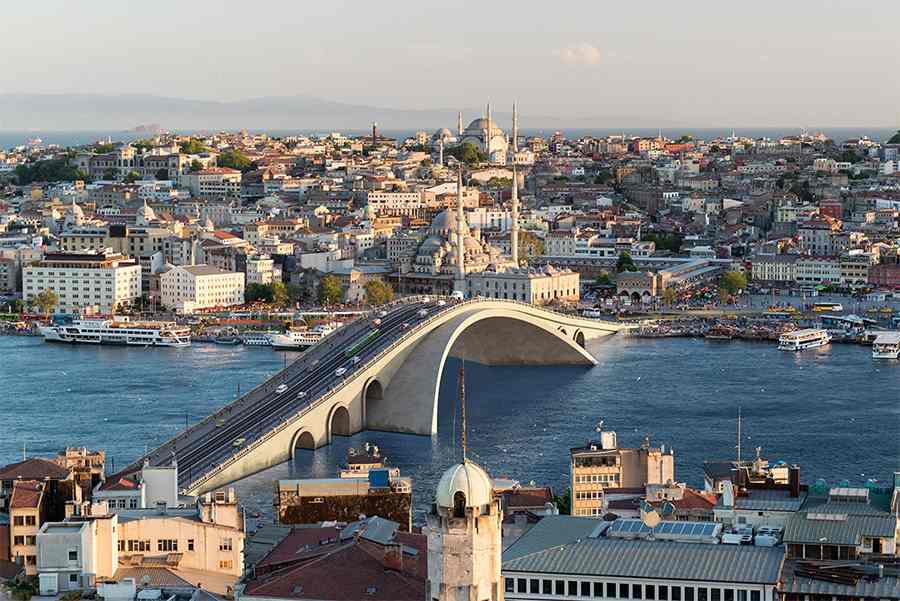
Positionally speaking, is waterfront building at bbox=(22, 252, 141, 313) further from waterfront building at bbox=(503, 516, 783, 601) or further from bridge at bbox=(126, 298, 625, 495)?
waterfront building at bbox=(503, 516, 783, 601)

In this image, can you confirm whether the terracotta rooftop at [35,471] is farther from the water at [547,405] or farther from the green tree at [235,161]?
the green tree at [235,161]

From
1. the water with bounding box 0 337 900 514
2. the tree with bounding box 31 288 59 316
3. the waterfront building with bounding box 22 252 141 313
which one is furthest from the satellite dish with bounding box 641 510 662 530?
the tree with bounding box 31 288 59 316

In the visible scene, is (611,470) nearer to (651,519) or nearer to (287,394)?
(651,519)

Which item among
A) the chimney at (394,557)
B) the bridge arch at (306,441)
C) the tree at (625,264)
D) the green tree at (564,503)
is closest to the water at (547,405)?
the bridge arch at (306,441)

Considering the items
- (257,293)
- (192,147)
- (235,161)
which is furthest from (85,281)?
(192,147)

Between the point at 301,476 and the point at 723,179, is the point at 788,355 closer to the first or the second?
the point at 301,476

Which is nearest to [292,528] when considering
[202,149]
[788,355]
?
[788,355]
